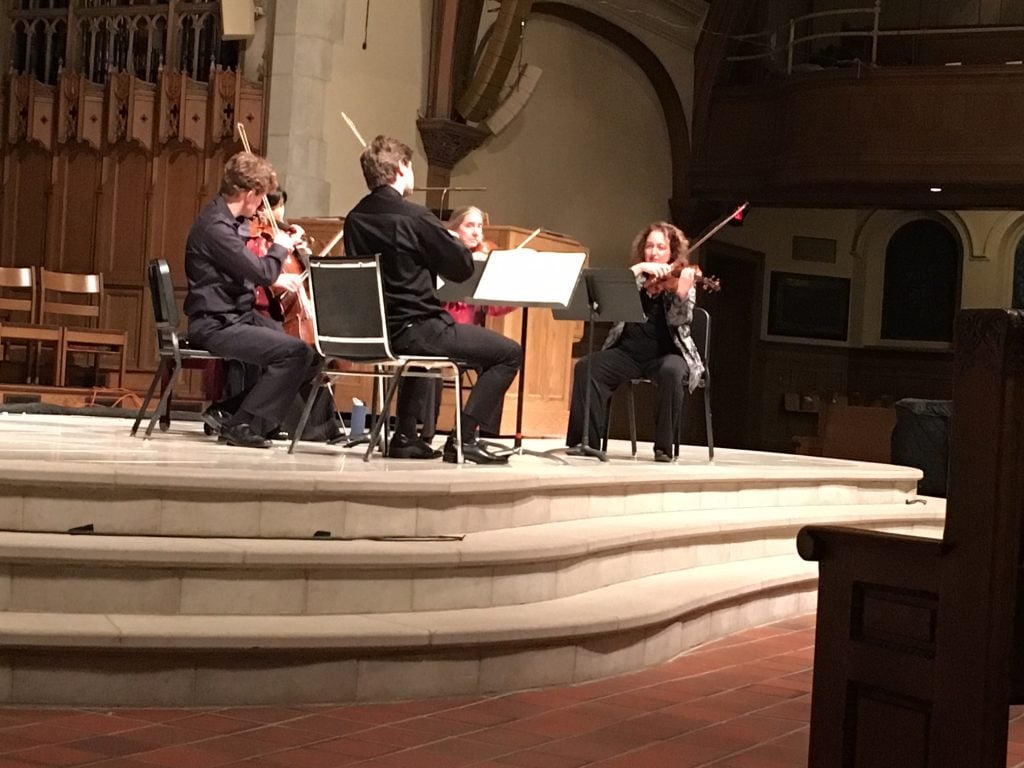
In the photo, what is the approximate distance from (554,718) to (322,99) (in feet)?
24.0

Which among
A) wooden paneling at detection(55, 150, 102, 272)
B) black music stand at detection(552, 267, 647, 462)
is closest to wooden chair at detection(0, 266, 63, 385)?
wooden paneling at detection(55, 150, 102, 272)

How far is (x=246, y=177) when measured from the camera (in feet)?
19.2

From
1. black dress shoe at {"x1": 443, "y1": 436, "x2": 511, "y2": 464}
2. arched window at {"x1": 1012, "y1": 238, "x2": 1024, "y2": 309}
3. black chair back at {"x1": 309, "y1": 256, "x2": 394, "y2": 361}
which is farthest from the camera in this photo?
arched window at {"x1": 1012, "y1": 238, "x2": 1024, "y2": 309}

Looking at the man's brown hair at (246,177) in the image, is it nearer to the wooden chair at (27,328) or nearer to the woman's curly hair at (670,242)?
the woman's curly hair at (670,242)

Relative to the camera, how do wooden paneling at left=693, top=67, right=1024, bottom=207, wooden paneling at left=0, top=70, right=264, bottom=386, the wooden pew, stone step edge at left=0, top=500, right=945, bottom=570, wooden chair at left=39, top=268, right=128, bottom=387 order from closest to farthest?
the wooden pew → stone step edge at left=0, top=500, right=945, bottom=570 → wooden chair at left=39, top=268, right=128, bottom=387 → wooden paneling at left=0, top=70, right=264, bottom=386 → wooden paneling at left=693, top=67, right=1024, bottom=207

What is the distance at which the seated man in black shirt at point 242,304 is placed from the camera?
18.7 ft

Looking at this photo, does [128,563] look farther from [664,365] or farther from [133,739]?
[664,365]

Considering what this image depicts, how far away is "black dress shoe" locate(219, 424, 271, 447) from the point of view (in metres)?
5.79

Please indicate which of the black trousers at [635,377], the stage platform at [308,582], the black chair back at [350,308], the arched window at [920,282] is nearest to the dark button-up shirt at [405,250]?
the black chair back at [350,308]

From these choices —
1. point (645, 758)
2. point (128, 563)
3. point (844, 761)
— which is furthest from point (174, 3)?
point (844, 761)

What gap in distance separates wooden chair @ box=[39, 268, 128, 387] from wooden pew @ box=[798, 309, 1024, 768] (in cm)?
843

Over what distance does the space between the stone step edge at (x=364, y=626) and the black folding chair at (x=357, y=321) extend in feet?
3.61

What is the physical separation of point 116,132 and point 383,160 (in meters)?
5.84

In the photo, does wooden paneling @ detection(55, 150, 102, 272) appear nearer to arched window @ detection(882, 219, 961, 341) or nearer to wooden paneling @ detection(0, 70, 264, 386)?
wooden paneling @ detection(0, 70, 264, 386)
